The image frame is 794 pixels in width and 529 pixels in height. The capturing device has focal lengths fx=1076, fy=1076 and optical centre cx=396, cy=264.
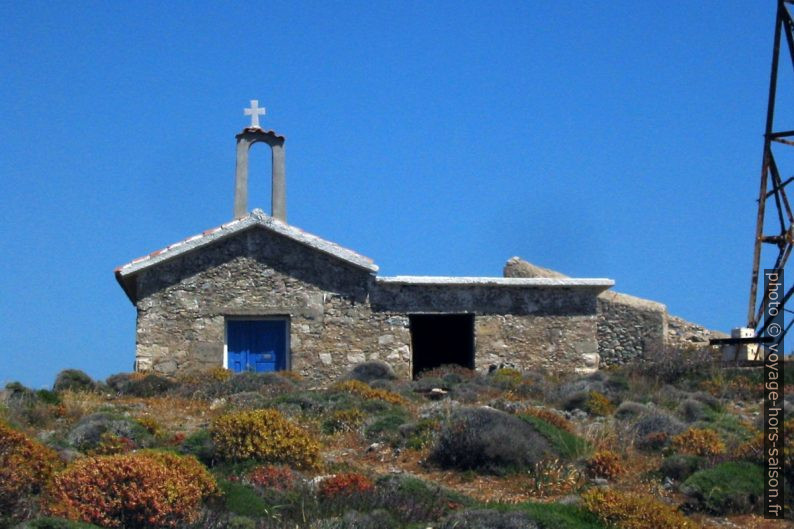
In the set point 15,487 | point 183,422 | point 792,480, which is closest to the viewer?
point 15,487

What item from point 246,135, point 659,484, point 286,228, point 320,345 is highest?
point 246,135

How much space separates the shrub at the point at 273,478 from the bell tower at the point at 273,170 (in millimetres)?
13088

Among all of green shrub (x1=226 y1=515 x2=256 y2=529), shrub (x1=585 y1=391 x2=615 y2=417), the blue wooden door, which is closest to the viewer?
green shrub (x1=226 y1=515 x2=256 y2=529)

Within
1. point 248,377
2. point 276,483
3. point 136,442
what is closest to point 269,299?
point 248,377

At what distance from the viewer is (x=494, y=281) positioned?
2383 centimetres

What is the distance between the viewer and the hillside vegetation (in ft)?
32.0

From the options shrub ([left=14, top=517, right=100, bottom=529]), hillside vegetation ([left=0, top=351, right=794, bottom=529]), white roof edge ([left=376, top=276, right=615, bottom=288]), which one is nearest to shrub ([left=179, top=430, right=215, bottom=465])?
hillside vegetation ([left=0, top=351, right=794, bottom=529])

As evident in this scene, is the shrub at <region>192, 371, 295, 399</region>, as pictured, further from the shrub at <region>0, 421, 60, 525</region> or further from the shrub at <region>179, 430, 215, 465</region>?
the shrub at <region>0, 421, 60, 525</region>

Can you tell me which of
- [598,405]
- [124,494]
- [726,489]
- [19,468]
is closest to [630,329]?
[598,405]

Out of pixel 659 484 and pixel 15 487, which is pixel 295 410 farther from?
pixel 15 487

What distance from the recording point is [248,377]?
2030 cm

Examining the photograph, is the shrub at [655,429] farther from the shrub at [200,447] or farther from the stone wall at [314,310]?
the stone wall at [314,310]

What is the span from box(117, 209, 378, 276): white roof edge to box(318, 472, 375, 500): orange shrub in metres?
12.3

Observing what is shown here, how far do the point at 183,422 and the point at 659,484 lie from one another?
708 cm
